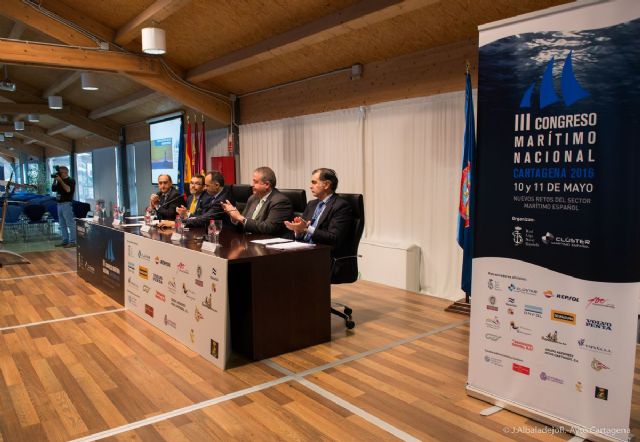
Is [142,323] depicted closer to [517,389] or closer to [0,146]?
[517,389]

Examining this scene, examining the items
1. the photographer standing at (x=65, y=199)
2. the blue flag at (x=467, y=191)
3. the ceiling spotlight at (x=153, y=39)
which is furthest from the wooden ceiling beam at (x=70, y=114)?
the blue flag at (x=467, y=191)

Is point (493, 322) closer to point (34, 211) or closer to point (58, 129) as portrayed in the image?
point (34, 211)

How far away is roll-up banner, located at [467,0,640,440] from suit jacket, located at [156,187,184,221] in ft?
12.6

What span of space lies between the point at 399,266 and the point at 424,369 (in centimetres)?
220

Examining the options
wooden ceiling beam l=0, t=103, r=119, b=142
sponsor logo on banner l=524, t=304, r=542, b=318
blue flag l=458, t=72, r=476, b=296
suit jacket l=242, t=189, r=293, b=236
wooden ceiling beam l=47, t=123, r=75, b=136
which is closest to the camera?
sponsor logo on banner l=524, t=304, r=542, b=318

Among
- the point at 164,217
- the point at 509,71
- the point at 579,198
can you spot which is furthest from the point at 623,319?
the point at 164,217

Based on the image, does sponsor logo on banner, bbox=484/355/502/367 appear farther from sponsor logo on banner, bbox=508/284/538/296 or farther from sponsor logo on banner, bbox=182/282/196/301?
sponsor logo on banner, bbox=182/282/196/301

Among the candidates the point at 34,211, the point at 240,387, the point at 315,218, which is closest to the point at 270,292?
the point at 240,387

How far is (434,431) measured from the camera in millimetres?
2342

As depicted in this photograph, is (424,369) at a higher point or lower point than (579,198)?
lower

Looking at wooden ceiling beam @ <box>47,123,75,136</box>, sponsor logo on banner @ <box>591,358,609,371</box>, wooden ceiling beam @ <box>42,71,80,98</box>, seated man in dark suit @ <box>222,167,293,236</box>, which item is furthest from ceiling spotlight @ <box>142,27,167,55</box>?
wooden ceiling beam @ <box>47,123,75,136</box>

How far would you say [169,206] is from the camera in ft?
17.9

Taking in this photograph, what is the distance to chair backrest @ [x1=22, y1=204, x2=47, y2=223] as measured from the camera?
9.09 m

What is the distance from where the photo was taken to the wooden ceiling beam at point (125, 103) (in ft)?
30.7
